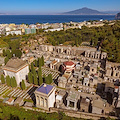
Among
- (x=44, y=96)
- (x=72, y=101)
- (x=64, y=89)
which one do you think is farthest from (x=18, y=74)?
(x=72, y=101)

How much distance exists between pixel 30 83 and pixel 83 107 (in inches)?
670

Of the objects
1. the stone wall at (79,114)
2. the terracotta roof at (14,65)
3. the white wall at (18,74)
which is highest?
the terracotta roof at (14,65)

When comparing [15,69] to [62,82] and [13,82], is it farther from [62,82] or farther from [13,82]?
[62,82]

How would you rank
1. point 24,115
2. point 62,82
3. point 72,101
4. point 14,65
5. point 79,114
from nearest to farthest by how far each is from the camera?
point 24,115 < point 79,114 < point 72,101 < point 62,82 < point 14,65

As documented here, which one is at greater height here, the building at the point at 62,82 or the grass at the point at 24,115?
the building at the point at 62,82

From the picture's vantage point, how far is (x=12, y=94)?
92.3 ft

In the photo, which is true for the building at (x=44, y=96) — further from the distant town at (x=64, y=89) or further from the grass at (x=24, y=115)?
the grass at (x=24, y=115)

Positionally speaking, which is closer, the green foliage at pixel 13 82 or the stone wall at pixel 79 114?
the stone wall at pixel 79 114

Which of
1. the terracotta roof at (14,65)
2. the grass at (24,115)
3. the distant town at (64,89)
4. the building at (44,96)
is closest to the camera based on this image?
the grass at (24,115)

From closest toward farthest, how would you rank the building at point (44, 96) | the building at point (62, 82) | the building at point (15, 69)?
→ the building at point (44, 96) < the building at point (62, 82) < the building at point (15, 69)

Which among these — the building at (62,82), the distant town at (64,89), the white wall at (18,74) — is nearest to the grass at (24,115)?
the distant town at (64,89)

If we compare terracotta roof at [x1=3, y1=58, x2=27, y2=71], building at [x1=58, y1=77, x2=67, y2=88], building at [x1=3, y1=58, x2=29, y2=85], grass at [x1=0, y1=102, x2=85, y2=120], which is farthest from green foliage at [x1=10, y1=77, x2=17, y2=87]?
building at [x1=58, y1=77, x2=67, y2=88]

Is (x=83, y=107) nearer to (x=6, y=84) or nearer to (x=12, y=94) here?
(x=12, y=94)

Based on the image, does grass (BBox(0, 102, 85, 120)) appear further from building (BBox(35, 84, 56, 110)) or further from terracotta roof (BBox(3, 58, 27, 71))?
terracotta roof (BBox(3, 58, 27, 71))
